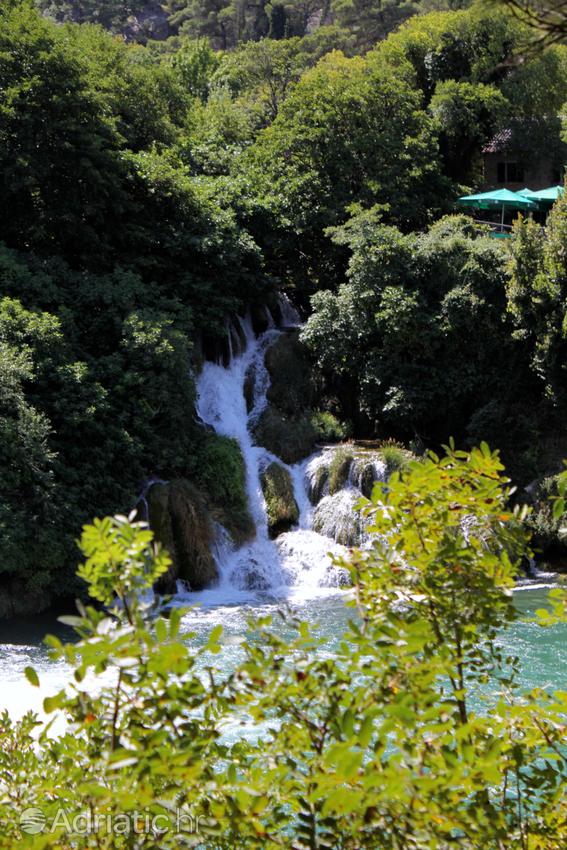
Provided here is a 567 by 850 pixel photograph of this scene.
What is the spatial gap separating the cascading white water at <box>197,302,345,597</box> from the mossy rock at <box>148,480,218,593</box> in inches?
18.0

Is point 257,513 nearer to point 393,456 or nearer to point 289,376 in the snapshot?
point 393,456

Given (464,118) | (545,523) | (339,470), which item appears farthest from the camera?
(464,118)

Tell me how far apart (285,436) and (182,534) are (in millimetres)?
3739

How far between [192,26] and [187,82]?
83.1ft

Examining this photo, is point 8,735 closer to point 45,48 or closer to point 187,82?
point 45,48

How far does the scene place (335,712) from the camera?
257cm

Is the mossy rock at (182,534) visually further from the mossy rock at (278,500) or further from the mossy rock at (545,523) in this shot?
the mossy rock at (545,523)

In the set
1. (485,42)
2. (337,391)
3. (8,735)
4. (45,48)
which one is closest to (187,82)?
(485,42)

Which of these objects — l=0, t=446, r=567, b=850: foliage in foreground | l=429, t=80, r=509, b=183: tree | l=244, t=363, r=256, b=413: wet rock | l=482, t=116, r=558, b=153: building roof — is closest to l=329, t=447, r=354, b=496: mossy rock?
l=244, t=363, r=256, b=413: wet rock

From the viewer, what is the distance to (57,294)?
54.7ft

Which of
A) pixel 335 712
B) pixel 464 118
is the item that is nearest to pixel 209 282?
pixel 464 118

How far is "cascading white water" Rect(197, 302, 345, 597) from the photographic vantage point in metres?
16.0

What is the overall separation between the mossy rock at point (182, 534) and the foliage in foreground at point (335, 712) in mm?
11864

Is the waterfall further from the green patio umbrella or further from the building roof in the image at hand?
the building roof
